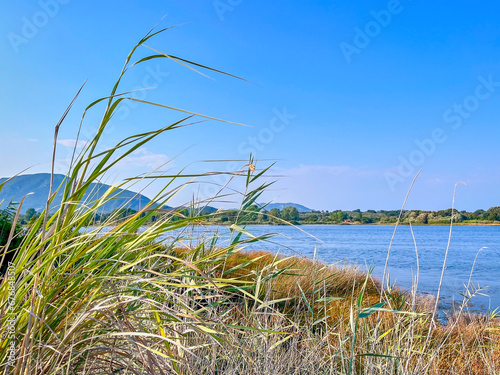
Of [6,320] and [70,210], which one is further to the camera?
[70,210]

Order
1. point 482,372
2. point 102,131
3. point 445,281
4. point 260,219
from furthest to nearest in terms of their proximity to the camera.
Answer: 1. point 445,281
2. point 482,372
3. point 260,219
4. point 102,131

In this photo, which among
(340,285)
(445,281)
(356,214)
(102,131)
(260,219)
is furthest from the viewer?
(356,214)

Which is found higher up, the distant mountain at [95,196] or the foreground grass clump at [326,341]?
the distant mountain at [95,196]

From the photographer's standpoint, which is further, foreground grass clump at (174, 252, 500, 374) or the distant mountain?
foreground grass clump at (174, 252, 500, 374)

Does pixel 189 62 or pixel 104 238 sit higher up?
pixel 189 62

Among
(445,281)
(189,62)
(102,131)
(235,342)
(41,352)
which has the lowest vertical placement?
(445,281)

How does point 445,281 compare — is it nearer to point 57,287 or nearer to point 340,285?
point 340,285

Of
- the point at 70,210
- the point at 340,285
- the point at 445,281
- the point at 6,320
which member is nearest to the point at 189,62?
the point at 70,210

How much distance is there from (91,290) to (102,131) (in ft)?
1.80

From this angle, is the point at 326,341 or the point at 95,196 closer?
the point at 95,196

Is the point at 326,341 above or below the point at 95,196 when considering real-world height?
below

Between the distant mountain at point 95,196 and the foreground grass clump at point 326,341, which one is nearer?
the distant mountain at point 95,196

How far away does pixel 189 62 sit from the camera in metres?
1.21

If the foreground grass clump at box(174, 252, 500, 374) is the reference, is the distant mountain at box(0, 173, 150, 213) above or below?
above
